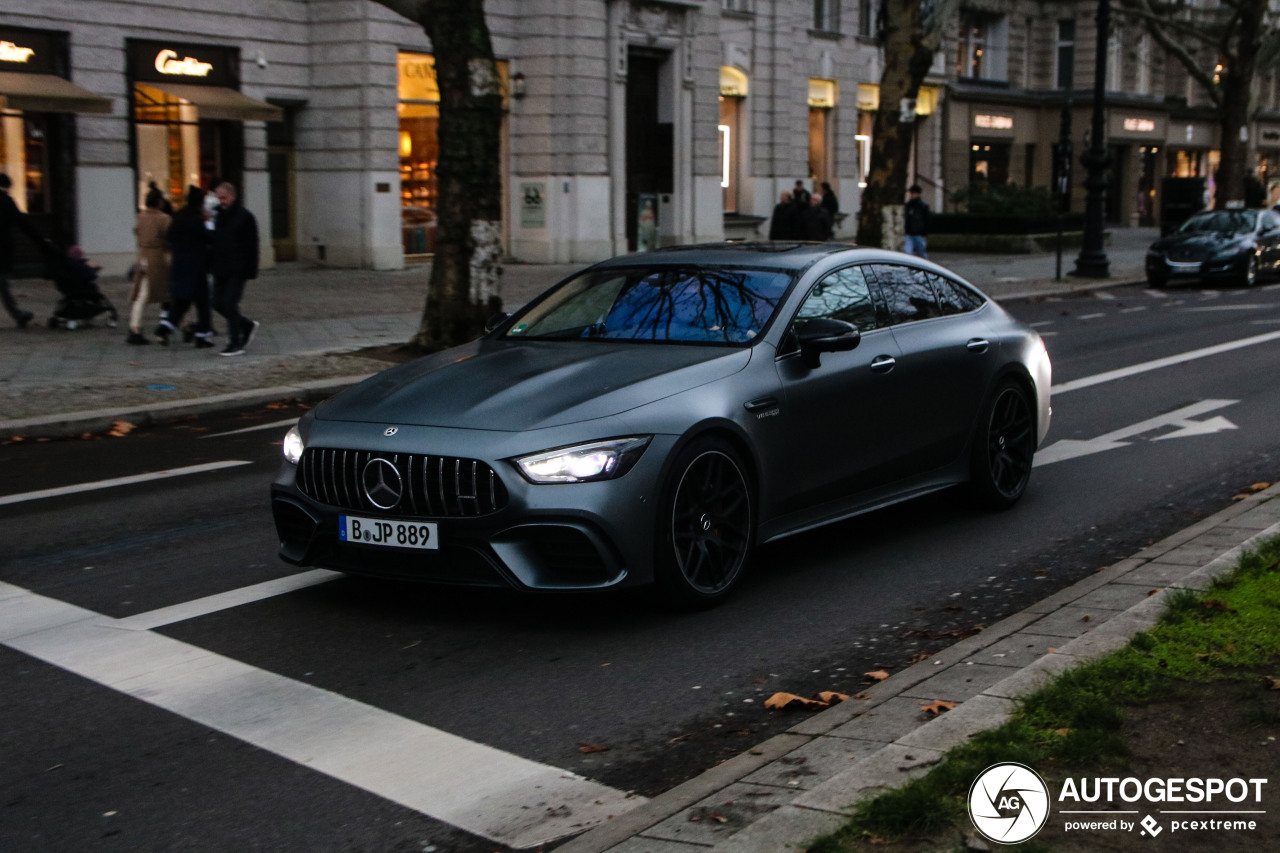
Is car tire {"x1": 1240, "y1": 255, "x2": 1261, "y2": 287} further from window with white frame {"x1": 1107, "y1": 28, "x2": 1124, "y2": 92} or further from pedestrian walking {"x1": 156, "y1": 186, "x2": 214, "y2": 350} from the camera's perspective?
window with white frame {"x1": 1107, "y1": 28, "x2": 1124, "y2": 92}

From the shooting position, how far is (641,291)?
7.39 m

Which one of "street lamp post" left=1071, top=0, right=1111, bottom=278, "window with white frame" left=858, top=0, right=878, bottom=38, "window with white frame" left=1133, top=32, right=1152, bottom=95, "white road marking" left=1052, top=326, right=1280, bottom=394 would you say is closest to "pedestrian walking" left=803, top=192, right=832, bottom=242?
"street lamp post" left=1071, top=0, right=1111, bottom=278

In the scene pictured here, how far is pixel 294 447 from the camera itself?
6473 millimetres

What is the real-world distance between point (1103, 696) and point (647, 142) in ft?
103

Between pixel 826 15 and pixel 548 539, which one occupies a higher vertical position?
pixel 826 15

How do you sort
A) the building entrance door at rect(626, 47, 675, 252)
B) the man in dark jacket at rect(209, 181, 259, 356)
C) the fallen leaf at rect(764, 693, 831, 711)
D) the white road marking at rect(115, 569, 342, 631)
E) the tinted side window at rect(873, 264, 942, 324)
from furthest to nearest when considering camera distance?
the building entrance door at rect(626, 47, 675, 252)
the man in dark jacket at rect(209, 181, 259, 356)
the tinted side window at rect(873, 264, 942, 324)
the white road marking at rect(115, 569, 342, 631)
the fallen leaf at rect(764, 693, 831, 711)

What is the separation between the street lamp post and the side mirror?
23915 millimetres

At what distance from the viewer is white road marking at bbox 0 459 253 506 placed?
9.17 meters

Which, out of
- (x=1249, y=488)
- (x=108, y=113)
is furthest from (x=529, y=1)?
(x=1249, y=488)

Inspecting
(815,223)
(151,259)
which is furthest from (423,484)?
(815,223)

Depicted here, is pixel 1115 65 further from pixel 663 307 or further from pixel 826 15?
pixel 663 307

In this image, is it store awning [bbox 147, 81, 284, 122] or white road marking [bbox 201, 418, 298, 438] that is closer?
white road marking [bbox 201, 418, 298, 438]

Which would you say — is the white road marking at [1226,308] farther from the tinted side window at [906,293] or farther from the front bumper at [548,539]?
the front bumper at [548,539]

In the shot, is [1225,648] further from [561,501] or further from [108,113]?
[108,113]
